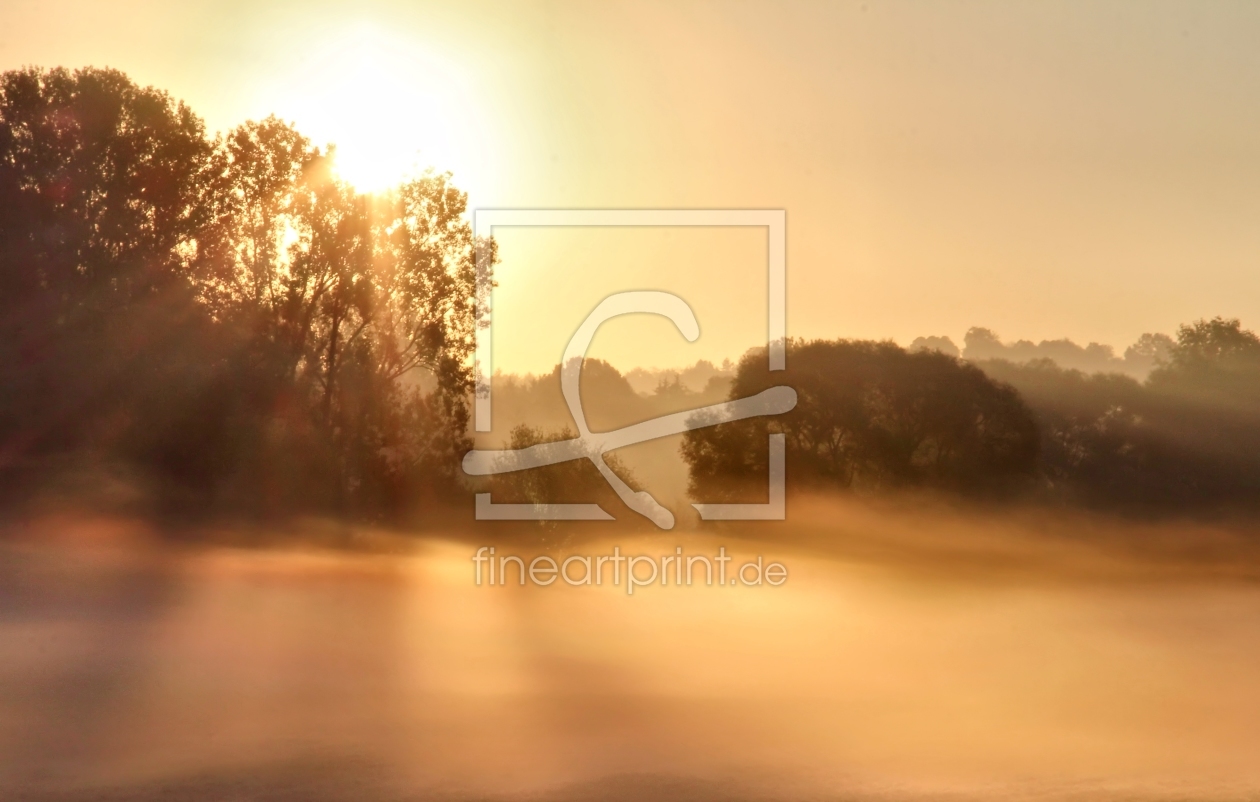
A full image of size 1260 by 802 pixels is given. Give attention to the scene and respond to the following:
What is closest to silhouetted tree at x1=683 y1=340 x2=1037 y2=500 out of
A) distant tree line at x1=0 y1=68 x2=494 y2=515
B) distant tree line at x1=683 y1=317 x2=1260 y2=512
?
distant tree line at x1=683 y1=317 x2=1260 y2=512

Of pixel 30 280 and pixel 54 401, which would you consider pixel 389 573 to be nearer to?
pixel 54 401

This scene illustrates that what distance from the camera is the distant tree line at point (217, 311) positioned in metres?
26.2

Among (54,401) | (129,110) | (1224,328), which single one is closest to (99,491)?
(54,401)

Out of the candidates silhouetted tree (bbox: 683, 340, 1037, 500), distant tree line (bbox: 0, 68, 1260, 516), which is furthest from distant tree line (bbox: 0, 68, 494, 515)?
silhouetted tree (bbox: 683, 340, 1037, 500)

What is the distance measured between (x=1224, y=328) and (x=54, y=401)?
33499mm

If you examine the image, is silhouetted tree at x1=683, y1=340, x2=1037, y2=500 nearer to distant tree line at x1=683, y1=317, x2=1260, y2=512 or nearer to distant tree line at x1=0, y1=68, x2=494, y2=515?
distant tree line at x1=683, y1=317, x2=1260, y2=512

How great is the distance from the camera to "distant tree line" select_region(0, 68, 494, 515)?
26.2 metres

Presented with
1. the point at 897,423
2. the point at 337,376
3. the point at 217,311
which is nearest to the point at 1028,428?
the point at 897,423

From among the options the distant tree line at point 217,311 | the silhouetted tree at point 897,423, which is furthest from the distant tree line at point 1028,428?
the distant tree line at point 217,311

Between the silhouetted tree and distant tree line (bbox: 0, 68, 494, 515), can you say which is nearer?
distant tree line (bbox: 0, 68, 494, 515)

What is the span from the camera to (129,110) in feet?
89.8

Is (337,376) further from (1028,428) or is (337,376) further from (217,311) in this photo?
(1028,428)

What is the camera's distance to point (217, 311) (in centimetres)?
2775

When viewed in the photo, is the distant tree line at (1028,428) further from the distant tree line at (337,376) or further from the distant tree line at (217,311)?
the distant tree line at (217,311)
